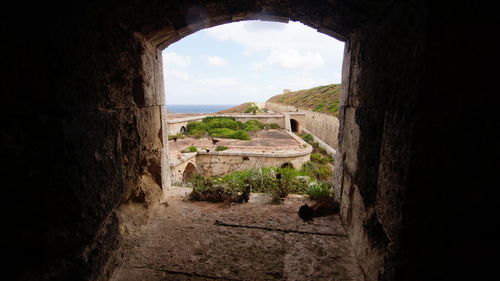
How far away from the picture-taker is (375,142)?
1534mm


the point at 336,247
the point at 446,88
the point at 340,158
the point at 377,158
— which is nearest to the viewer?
the point at 446,88

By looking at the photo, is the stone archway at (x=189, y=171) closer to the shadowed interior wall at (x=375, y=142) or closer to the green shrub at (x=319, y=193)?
the green shrub at (x=319, y=193)

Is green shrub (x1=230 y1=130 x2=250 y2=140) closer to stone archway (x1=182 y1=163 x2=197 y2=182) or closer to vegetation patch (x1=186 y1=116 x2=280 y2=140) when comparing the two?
vegetation patch (x1=186 y1=116 x2=280 y2=140)

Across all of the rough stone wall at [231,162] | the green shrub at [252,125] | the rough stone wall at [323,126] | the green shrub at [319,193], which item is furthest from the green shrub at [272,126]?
the green shrub at [319,193]

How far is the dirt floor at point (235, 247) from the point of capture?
1.69 m

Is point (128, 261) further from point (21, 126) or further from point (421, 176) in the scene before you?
point (421, 176)

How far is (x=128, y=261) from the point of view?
179 centimetres

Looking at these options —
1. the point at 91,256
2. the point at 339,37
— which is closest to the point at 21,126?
the point at 91,256

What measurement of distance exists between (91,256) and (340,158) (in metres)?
2.34

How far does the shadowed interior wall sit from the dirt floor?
0.27m

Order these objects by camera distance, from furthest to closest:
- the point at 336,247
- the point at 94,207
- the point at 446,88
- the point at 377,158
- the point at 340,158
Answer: the point at 340,158 < the point at 336,247 < the point at 377,158 < the point at 94,207 < the point at 446,88

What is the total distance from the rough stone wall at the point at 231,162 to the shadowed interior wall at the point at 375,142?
9.38 metres

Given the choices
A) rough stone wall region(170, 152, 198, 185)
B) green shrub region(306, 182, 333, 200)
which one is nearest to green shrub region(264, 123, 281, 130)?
rough stone wall region(170, 152, 198, 185)

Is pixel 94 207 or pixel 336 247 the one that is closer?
pixel 94 207
